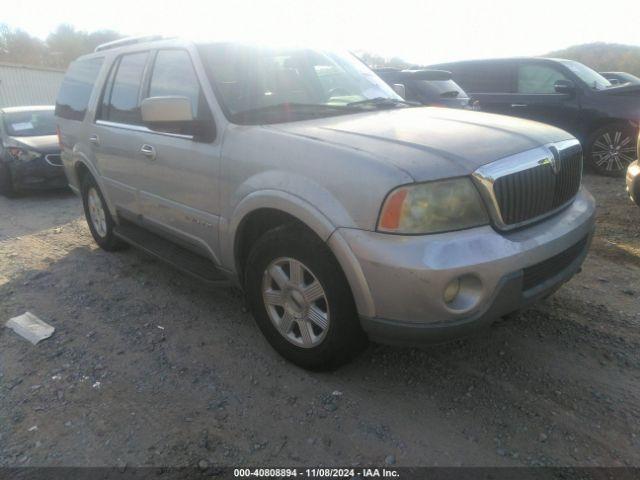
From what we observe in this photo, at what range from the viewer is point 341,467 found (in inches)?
88.0

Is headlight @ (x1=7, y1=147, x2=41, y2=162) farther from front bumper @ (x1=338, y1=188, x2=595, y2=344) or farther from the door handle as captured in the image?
front bumper @ (x1=338, y1=188, x2=595, y2=344)

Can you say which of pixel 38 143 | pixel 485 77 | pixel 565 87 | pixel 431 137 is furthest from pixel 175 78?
pixel 485 77

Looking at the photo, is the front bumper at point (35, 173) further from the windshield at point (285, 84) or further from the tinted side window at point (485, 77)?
the tinted side window at point (485, 77)

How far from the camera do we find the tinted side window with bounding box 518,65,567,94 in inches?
324

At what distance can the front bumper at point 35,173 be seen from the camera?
8023 mm

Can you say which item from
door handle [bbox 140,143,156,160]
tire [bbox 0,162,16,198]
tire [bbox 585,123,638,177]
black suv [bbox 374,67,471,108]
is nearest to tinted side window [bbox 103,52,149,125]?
door handle [bbox 140,143,156,160]

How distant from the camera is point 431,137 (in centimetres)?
260

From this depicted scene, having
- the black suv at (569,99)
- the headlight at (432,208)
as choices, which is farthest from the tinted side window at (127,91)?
the black suv at (569,99)

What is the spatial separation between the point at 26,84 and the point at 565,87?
23.0 metres

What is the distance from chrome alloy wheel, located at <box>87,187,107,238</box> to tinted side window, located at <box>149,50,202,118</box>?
1645mm

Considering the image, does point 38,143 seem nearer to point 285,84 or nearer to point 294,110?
point 285,84

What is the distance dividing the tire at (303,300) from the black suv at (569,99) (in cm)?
674

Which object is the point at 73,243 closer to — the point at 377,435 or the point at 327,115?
the point at 327,115

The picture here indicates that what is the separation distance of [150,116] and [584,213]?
2648mm
